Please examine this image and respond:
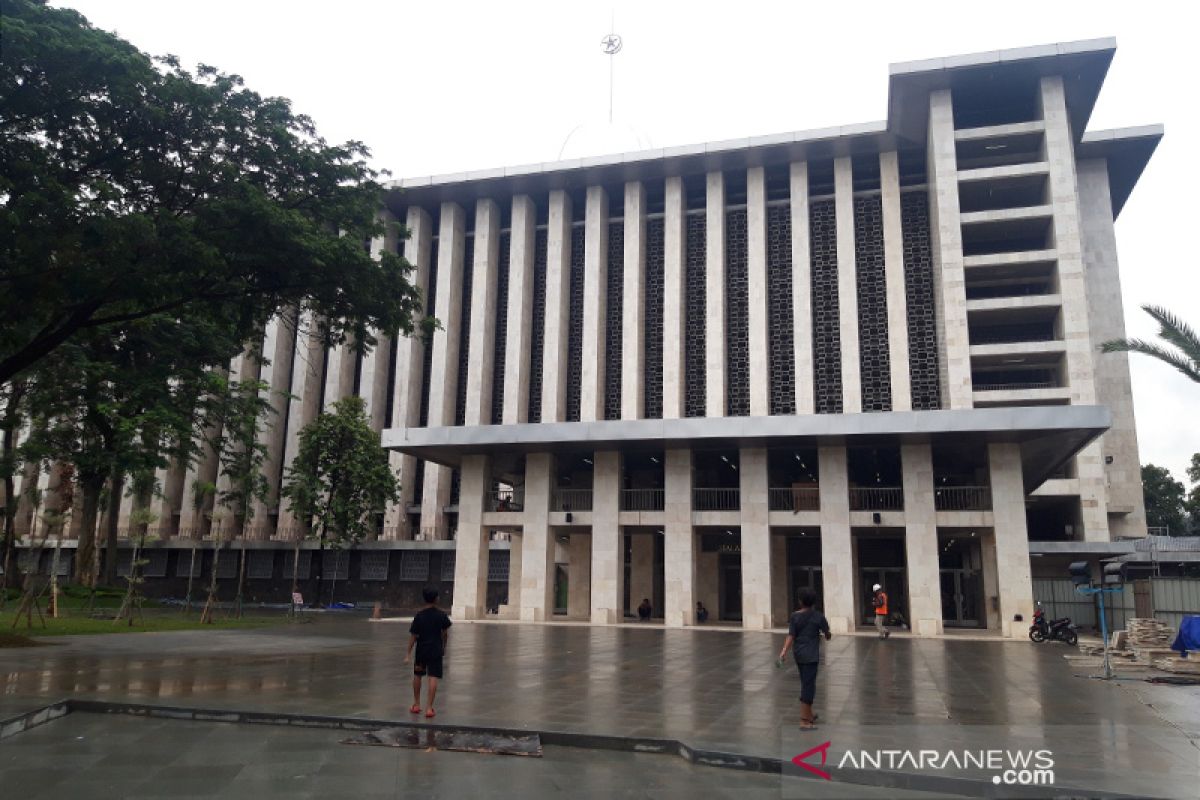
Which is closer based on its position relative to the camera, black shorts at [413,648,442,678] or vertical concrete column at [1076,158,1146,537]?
black shorts at [413,648,442,678]

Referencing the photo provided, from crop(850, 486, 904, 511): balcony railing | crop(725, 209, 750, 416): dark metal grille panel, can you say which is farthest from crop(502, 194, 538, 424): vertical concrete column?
crop(850, 486, 904, 511): balcony railing

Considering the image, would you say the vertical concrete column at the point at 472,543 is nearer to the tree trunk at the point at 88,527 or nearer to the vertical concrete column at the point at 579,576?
the vertical concrete column at the point at 579,576

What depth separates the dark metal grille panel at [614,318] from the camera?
4931 cm

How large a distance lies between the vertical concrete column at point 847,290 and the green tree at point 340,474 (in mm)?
25580

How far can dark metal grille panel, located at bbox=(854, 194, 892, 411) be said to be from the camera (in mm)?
44188

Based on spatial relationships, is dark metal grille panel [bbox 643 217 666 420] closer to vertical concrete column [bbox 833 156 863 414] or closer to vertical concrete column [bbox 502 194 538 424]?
vertical concrete column [bbox 502 194 538 424]

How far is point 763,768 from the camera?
761 centimetres

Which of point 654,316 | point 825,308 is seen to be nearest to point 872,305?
point 825,308

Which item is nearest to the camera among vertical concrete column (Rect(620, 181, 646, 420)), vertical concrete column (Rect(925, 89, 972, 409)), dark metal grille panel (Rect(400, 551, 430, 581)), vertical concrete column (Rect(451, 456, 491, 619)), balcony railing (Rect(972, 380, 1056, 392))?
vertical concrete column (Rect(451, 456, 491, 619))

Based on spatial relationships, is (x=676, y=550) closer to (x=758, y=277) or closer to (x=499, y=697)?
(x=499, y=697)

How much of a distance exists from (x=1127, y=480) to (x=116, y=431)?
48.7 metres

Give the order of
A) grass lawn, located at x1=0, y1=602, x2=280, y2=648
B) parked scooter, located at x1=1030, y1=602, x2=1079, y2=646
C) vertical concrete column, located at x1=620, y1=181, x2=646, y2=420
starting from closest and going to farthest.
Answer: grass lawn, located at x1=0, y1=602, x2=280, y2=648
parked scooter, located at x1=1030, y1=602, x2=1079, y2=646
vertical concrete column, located at x1=620, y1=181, x2=646, y2=420

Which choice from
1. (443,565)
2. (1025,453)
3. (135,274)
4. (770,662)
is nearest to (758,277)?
(1025,453)

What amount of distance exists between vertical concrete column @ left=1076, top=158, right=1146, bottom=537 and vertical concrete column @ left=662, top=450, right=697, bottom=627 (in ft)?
87.8
